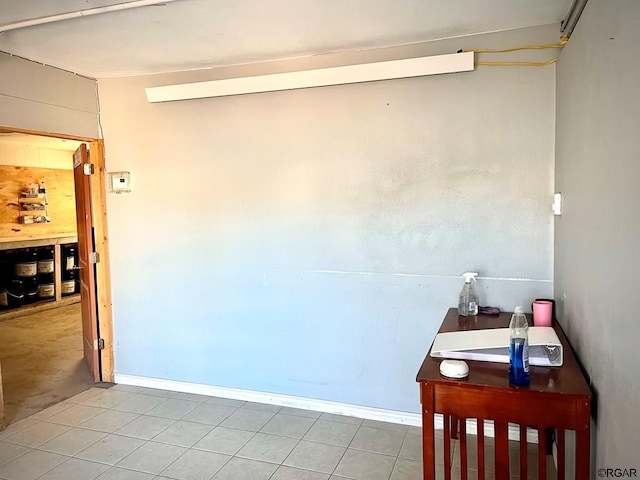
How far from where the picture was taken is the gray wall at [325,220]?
2.69 meters

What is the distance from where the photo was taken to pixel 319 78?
2.95 metres

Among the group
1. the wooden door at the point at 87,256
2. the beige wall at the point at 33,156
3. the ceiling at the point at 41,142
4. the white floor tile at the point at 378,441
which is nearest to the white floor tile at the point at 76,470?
the wooden door at the point at 87,256

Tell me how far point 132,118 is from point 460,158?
8.02 feet

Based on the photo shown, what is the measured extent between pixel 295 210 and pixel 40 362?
3077 mm

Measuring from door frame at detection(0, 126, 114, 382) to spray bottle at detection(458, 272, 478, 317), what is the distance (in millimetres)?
2744

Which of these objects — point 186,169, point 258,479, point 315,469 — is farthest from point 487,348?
point 186,169

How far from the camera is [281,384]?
10.8ft

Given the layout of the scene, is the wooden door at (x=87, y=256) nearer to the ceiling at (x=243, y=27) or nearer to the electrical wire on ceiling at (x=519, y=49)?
the ceiling at (x=243, y=27)

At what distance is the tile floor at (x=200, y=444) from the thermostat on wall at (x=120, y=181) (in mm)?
1604

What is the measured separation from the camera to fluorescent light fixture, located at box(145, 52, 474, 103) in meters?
2.70

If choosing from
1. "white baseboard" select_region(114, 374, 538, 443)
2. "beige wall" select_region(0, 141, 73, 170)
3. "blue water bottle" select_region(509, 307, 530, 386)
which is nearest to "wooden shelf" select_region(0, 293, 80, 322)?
"beige wall" select_region(0, 141, 73, 170)

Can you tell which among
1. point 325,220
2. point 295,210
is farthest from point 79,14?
point 325,220

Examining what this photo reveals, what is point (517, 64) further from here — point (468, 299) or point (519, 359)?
point (519, 359)

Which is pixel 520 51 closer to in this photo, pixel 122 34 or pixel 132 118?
pixel 122 34
